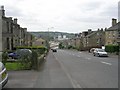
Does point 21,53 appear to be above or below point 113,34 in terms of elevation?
below

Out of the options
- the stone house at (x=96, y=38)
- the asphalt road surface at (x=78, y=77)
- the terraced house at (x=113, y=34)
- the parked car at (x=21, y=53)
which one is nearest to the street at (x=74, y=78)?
the asphalt road surface at (x=78, y=77)

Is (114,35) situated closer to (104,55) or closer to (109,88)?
(104,55)

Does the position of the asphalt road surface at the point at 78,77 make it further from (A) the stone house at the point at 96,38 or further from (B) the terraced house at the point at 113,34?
(A) the stone house at the point at 96,38

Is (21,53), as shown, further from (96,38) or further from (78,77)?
(96,38)

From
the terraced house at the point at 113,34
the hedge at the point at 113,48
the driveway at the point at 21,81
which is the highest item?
the terraced house at the point at 113,34

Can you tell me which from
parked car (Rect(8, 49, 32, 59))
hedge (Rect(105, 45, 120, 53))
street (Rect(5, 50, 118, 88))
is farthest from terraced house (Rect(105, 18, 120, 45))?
street (Rect(5, 50, 118, 88))

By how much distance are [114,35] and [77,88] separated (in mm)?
69597

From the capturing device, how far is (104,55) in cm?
4675

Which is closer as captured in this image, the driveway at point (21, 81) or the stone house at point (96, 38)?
the driveway at point (21, 81)

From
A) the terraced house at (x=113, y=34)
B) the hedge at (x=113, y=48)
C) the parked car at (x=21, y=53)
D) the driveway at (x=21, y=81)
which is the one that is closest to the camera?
the driveway at (x=21, y=81)

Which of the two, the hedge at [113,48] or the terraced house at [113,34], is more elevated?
the terraced house at [113,34]

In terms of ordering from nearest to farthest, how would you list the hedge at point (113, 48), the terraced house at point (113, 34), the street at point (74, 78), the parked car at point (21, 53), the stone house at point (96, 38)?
the street at point (74, 78)
the parked car at point (21, 53)
the hedge at point (113, 48)
the terraced house at point (113, 34)
the stone house at point (96, 38)

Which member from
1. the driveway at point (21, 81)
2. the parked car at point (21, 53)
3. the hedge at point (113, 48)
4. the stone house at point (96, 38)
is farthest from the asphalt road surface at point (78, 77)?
the stone house at point (96, 38)

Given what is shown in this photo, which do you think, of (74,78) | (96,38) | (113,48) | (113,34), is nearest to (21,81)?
(74,78)
